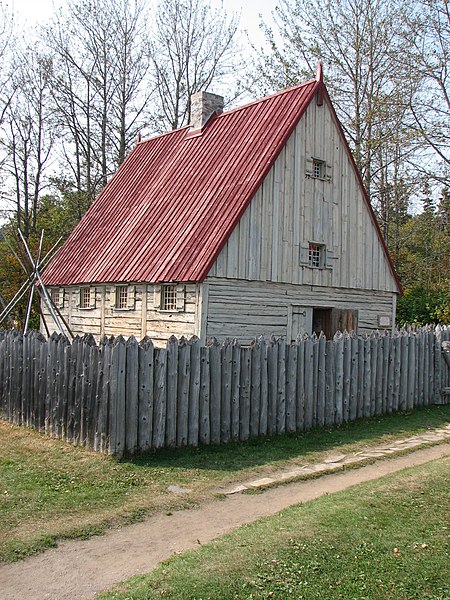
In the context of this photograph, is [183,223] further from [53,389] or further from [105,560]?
[105,560]

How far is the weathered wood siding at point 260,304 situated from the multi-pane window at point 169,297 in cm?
128

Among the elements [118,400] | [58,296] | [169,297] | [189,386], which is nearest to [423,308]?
[169,297]

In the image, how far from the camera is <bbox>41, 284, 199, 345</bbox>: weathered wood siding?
Result: 15672mm

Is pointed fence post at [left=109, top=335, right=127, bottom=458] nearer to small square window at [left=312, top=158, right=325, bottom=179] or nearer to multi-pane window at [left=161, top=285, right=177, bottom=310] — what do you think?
multi-pane window at [left=161, top=285, right=177, bottom=310]

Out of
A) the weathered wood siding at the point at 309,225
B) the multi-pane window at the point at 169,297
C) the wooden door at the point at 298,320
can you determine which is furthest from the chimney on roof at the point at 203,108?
the wooden door at the point at 298,320

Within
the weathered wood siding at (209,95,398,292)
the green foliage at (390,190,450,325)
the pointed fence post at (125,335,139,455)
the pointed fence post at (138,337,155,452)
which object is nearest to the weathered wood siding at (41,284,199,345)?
the weathered wood siding at (209,95,398,292)

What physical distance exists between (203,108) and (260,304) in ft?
25.7

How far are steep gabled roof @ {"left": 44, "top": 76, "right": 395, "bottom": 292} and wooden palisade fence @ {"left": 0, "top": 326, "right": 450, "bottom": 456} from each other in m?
3.93

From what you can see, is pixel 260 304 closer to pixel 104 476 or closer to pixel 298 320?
pixel 298 320

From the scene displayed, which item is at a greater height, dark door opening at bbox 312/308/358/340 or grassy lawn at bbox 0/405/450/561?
dark door opening at bbox 312/308/358/340

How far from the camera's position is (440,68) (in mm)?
27062

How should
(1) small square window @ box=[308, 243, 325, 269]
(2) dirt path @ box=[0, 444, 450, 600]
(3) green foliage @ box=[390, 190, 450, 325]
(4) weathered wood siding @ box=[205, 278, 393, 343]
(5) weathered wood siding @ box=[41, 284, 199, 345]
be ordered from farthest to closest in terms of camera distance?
(3) green foliage @ box=[390, 190, 450, 325], (1) small square window @ box=[308, 243, 325, 269], (5) weathered wood siding @ box=[41, 284, 199, 345], (4) weathered wood siding @ box=[205, 278, 393, 343], (2) dirt path @ box=[0, 444, 450, 600]

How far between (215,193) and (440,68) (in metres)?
15.5

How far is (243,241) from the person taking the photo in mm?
15797
